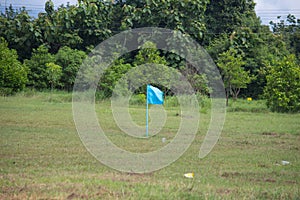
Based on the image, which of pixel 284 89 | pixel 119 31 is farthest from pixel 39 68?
pixel 284 89

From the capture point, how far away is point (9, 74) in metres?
23.7

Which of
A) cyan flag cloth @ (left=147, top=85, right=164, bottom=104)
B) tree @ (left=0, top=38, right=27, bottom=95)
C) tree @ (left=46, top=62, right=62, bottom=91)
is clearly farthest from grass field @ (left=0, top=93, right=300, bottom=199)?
tree @ (left=46, top=62, right=62, bottom=91)

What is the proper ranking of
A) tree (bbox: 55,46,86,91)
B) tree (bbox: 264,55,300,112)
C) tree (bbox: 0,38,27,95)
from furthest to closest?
tree (bbox: 55,46,86,91) → tree (bbox: 0,38,27,95) → tree (bbox: 264,55,300,112)

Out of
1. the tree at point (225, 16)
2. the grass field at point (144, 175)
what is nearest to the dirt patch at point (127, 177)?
the grass field at point (144, 175)

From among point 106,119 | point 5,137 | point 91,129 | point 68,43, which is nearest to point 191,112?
point 106,119

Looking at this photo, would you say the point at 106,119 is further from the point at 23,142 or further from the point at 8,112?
the point at 23,142

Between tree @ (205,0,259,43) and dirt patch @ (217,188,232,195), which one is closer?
dirt patch @ (217,188,232,195)

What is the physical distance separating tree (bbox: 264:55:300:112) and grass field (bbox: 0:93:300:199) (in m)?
6.21

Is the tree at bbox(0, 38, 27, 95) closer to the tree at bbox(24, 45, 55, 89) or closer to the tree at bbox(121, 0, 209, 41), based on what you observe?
the tree at bbox(24, 45, 55, 89)

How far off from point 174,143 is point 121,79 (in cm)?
1287

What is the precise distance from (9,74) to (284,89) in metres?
13.9

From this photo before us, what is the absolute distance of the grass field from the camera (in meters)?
5.91

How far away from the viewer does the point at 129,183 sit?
6.39m

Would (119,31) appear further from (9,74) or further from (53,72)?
(9,74)
